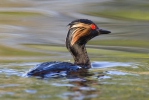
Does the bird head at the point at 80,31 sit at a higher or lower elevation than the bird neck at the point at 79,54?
higher

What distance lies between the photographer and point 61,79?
8.74m

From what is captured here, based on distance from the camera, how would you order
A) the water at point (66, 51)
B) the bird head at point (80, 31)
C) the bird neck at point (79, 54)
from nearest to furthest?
the water at point (66, 51)
the bird head at point (80, 31)
the bird neck at point (79, 54)

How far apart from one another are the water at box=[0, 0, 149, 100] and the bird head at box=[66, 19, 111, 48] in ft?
1.94

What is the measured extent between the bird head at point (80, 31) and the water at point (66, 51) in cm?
59

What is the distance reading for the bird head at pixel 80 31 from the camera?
10387 mm

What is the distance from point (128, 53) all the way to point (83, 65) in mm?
2316

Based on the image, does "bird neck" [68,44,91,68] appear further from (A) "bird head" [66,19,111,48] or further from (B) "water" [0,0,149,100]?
(B) "water" [0,0,149,100]

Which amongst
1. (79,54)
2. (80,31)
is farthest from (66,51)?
(80,31)

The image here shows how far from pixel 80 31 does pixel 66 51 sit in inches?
97.3

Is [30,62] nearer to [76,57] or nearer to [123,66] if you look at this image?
[76,57]

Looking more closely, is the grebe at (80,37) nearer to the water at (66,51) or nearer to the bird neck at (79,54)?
the bird neck at (79,54)

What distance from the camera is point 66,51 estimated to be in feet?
42.4

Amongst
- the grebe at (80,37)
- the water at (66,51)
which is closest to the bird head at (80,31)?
the grebe at (80,37)

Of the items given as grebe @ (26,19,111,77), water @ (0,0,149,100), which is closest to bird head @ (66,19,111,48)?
grebe @ (26,19,111,77)
